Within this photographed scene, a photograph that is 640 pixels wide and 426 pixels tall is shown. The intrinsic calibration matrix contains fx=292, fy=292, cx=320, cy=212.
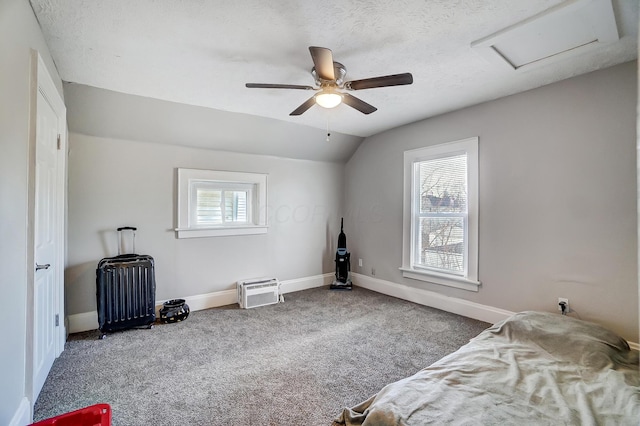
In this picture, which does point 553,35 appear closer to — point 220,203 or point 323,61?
point 323,61

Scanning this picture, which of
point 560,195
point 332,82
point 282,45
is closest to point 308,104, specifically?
point 332,82

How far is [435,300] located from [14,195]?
3993mm

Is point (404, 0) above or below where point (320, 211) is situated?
above

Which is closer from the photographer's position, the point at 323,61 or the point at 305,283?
the point at 323,61

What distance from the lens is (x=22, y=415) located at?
1608 millimetres

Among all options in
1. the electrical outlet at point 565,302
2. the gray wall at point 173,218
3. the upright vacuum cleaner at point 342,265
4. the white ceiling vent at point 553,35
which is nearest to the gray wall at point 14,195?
the gray wall at point 173,218

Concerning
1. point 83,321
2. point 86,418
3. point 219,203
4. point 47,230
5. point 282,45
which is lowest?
point 83,321

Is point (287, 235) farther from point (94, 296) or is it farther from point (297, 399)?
point (297, 399)

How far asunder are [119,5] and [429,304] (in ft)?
13.5

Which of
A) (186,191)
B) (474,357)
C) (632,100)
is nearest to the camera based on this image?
(474,357)

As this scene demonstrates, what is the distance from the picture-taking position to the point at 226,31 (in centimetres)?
193

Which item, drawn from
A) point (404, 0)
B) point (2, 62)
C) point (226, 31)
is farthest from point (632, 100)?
point (2, 62)

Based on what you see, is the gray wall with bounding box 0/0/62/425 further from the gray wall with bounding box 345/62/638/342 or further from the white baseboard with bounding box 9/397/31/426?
the gray wall with bounding box 345/62/638/342

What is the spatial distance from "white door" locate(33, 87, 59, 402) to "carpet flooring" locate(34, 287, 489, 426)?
223 mm
